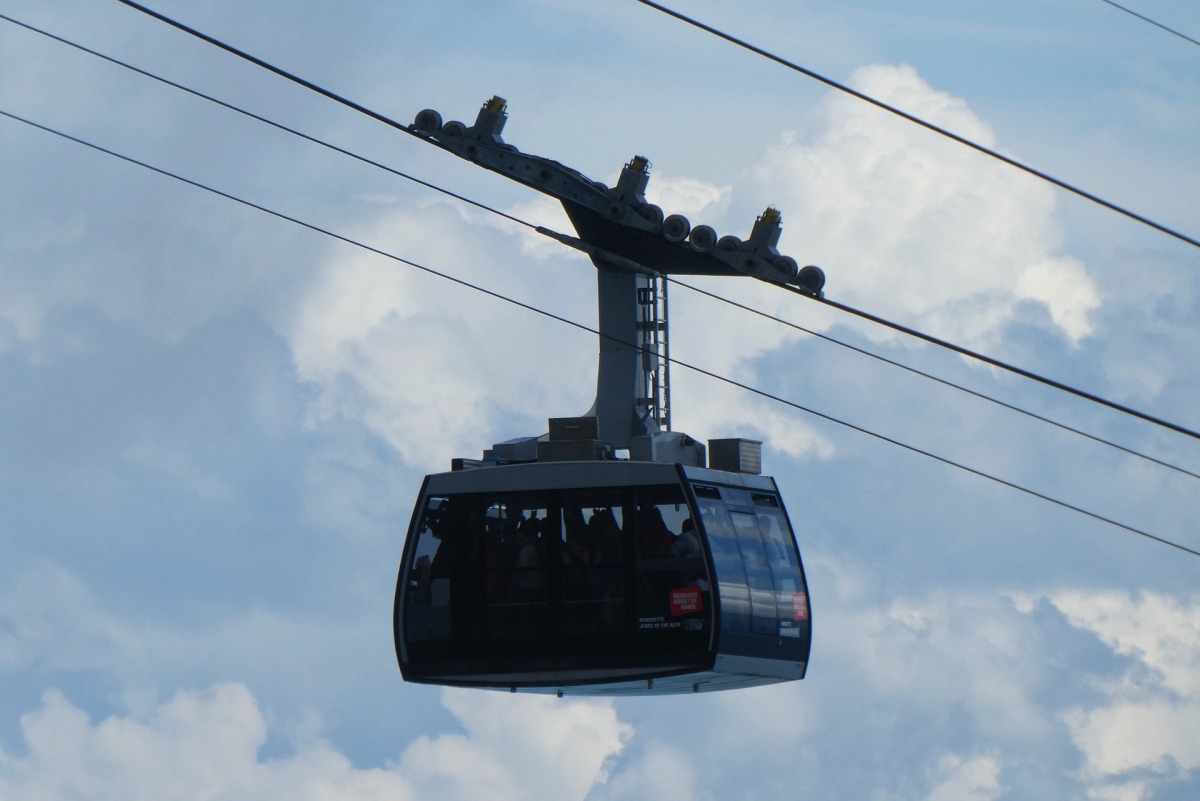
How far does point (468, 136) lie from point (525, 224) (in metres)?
3.11

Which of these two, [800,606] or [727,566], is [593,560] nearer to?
[727,566]

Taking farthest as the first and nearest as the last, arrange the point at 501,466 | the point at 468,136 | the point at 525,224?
the point at 468,136 < the point at 501,466 < the point at 525,224

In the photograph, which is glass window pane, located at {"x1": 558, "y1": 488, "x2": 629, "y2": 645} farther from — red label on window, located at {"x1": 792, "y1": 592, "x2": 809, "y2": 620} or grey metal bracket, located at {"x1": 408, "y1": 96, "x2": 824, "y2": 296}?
grey metal bracket, located at {"x1": 408, "y1": 96, "x2": 824, "y2": 296}

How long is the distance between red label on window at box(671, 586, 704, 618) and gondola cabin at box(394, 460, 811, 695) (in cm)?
1

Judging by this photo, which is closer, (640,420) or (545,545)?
(545,545)

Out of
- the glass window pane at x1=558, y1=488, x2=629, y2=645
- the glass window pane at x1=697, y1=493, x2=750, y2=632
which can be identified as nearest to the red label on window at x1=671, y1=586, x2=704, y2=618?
the glass window pane at x1=697, y1=493, x2=750, y2=632

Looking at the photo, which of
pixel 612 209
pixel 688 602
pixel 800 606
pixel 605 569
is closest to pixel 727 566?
pixel 688 602

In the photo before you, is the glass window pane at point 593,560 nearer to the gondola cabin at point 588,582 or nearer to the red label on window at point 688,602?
the gondola cabin at point 588,582

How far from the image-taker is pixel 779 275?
1884 centimetres

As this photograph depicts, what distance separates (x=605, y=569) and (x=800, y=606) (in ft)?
7.77

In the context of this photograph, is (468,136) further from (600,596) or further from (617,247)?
(600,596)

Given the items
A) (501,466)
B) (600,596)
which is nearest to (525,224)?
(501,466)

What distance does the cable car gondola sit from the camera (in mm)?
17328

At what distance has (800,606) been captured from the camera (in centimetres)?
1870
